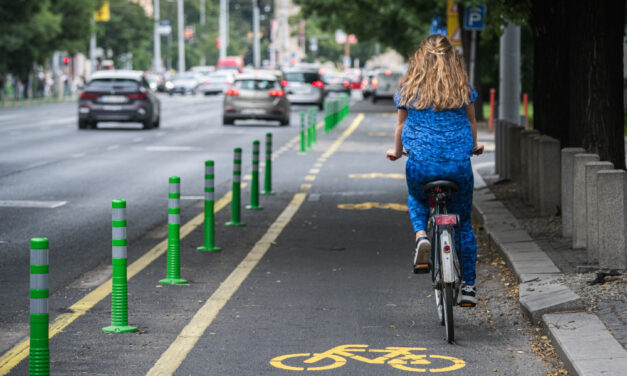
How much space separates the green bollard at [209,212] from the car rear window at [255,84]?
25.7m

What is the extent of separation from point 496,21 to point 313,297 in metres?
7.86

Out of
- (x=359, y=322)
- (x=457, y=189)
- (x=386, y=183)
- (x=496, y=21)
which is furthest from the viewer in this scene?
(x=386, y=183)

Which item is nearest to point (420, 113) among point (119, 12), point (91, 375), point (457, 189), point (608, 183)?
point (457, 189)

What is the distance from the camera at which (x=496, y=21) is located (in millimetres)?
15906

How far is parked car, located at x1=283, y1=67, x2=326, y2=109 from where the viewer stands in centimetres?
5159

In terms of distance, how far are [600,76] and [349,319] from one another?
485 centimetres

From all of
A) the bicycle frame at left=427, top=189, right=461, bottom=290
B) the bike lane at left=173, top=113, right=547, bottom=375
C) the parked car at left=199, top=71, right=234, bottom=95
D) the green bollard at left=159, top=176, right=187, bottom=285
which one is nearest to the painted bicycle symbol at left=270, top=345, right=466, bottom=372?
the bike lane at left=173, top=113, right=547, bottom=375

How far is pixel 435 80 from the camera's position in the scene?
7.57 m

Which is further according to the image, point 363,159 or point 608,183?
point 363,159

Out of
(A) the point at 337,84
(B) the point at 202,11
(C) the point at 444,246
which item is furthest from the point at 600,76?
(B) the point at 202,11

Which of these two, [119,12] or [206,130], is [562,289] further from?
[119,12]

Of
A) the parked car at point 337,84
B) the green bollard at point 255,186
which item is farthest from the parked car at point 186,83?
the green bollard at point 255,186

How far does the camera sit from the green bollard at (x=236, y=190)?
1252 cm

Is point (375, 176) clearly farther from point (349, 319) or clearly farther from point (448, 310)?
point (448, 310)
